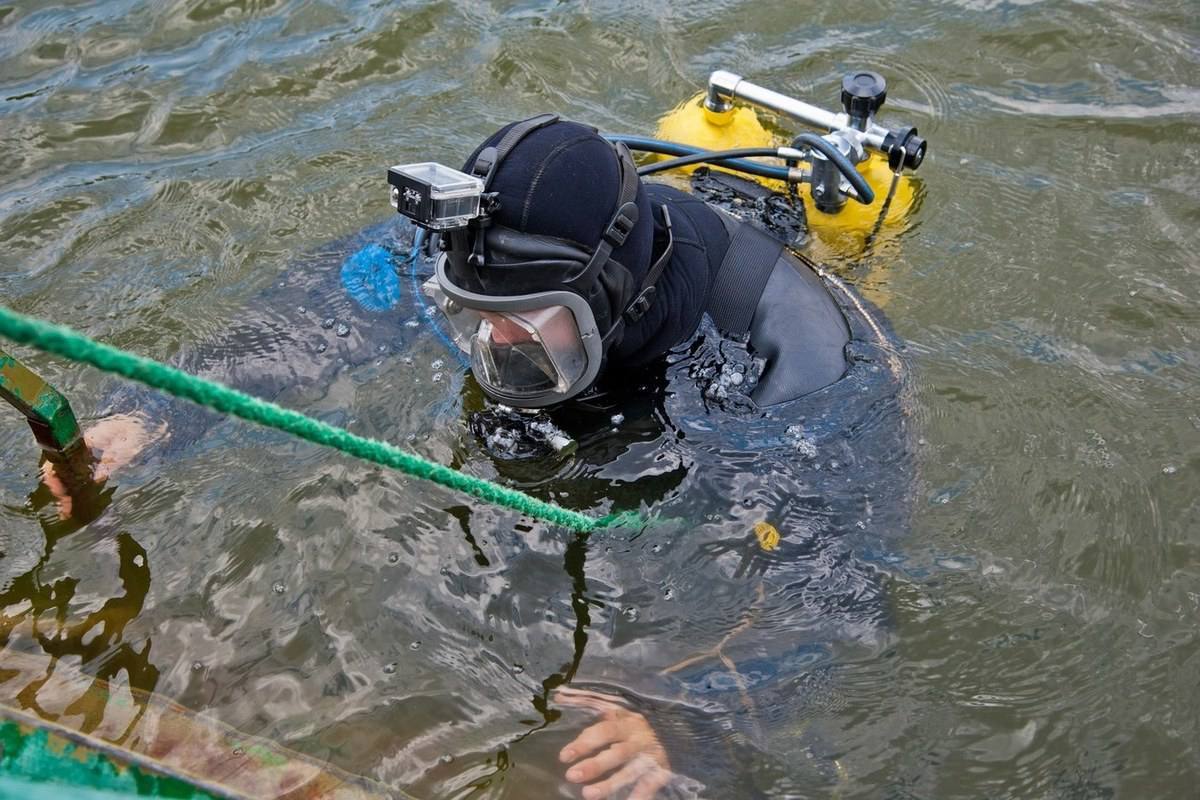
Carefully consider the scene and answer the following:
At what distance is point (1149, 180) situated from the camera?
14.2 ft

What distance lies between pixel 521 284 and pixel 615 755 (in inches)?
43.6

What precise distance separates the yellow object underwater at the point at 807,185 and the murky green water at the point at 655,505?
6.8 inches

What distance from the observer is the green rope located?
135cm

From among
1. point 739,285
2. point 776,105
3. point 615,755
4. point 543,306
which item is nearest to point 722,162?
point 776,105

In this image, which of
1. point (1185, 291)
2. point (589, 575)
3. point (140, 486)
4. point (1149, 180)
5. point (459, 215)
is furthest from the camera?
point (1149, 180)

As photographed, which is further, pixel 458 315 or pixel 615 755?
pixel 458 315

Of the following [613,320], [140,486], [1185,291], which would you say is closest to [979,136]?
[1185,291]

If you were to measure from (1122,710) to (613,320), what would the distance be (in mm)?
1589

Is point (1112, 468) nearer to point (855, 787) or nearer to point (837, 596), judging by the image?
point (837, 596)

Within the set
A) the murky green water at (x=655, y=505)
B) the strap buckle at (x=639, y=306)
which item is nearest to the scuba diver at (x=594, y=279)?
the strap buckle at (x=639, y=306)

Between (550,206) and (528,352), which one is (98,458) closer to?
(528,352)

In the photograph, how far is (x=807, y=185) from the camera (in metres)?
3.58

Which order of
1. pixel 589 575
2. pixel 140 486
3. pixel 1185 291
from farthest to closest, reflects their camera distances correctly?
pixel 1185 291 < pixel 140 486 < pixel 589 575

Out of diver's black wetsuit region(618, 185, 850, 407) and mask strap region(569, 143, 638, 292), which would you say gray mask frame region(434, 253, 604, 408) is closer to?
mask strap region(569, 143, 638, 292)
